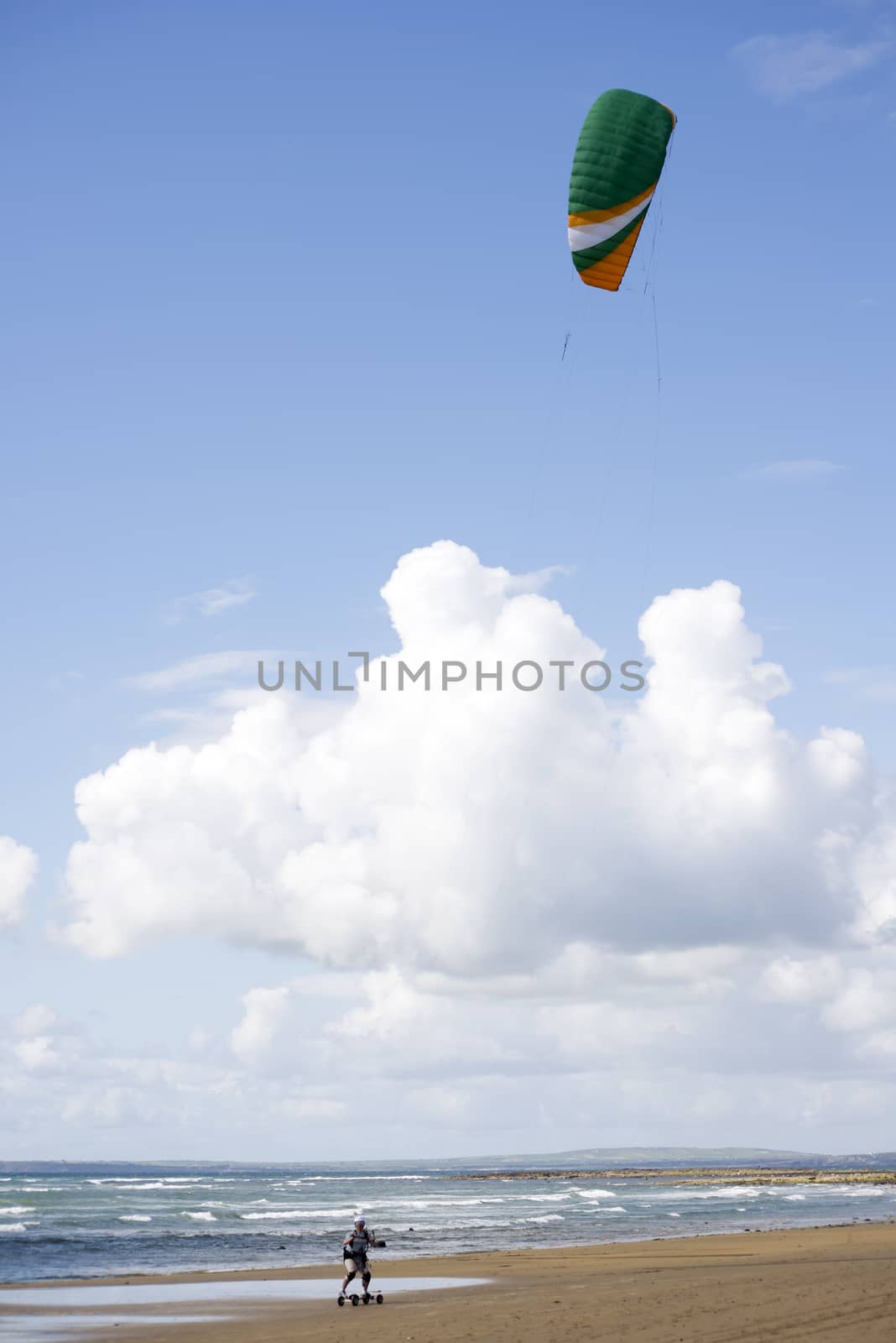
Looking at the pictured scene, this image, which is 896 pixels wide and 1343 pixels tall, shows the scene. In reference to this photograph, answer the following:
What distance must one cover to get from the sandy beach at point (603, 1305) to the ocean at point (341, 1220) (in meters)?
4.93

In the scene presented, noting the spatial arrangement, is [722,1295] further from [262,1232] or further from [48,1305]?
[262,1232]

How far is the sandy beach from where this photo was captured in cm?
1382

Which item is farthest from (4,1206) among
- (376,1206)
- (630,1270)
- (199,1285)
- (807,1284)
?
(807,1284)

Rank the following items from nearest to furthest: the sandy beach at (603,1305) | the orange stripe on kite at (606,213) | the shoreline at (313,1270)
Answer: the sandy beach at (603,1305), the orange stripe on kite at (606,213), the shoreline at (313,1270)

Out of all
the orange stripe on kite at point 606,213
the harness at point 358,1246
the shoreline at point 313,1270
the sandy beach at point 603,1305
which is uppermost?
the orange stripe on kite at point 606,213

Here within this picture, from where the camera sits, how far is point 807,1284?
17828 millimetres

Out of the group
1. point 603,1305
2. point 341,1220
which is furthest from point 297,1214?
point 603,1305

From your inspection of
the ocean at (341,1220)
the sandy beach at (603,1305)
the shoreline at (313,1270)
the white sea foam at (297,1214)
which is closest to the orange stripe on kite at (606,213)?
the sandy beach at (603,1305)

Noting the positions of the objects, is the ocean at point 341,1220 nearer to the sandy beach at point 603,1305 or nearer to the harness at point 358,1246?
the sandy beach at point 603,1305

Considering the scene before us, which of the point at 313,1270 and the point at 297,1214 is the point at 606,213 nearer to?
the point at 313,1270

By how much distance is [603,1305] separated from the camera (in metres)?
16.1

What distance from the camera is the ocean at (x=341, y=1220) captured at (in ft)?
98.2

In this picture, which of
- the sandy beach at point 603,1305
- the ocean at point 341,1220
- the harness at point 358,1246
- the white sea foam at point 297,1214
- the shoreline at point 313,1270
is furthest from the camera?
the white sea foam at point 297,1214

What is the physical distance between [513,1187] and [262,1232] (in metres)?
46.2
